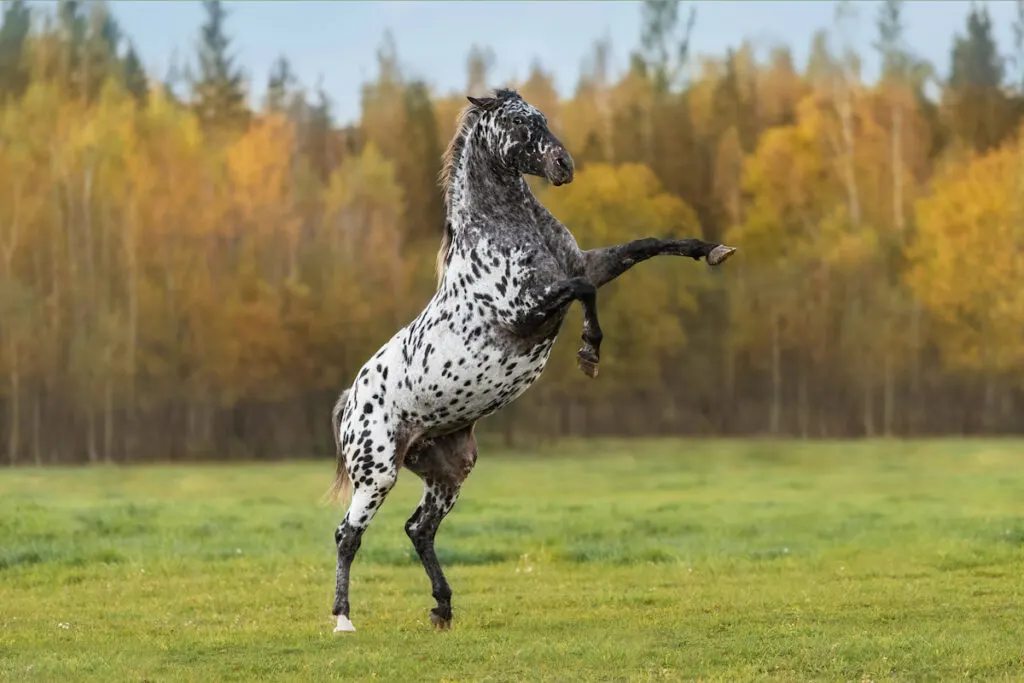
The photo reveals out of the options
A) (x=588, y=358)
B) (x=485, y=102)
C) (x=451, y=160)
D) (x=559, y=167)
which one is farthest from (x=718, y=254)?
(x=451, y=160)

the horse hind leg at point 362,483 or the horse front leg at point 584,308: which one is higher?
the horse front leg at point 584,308

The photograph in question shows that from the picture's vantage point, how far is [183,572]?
1369 centimetres

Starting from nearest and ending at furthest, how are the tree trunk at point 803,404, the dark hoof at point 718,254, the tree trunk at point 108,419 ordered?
the dark hoof at point 718,254 < the tree trunk at point 108,419 < the tree trunk at point 803,404

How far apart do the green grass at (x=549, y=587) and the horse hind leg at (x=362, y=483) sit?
354 millimetres

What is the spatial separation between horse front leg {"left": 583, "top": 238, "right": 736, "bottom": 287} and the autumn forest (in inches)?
1148

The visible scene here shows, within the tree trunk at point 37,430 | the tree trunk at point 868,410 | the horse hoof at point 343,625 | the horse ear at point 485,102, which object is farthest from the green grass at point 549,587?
the tree trunk at point 868,410

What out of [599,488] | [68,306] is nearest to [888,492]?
[599,488]

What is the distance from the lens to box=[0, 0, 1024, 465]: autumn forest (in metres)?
41.4

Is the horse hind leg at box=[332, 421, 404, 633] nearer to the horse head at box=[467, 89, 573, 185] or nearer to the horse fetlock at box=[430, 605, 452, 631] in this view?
the horse fetlock at box=[430, 605, 452, 631]

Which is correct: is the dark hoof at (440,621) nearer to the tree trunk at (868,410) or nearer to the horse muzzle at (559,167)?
the horse muzzle at (559,167)

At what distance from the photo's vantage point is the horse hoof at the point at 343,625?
362 inches

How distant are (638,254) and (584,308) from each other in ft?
1.76

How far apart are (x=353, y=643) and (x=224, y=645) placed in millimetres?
901

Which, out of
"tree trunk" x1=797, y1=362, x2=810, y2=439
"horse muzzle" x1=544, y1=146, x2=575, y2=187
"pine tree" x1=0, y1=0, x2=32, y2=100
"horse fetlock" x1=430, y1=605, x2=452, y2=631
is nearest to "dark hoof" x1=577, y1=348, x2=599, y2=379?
"horse muzzle" x1=544, y1=146, x2=575, y2=187
